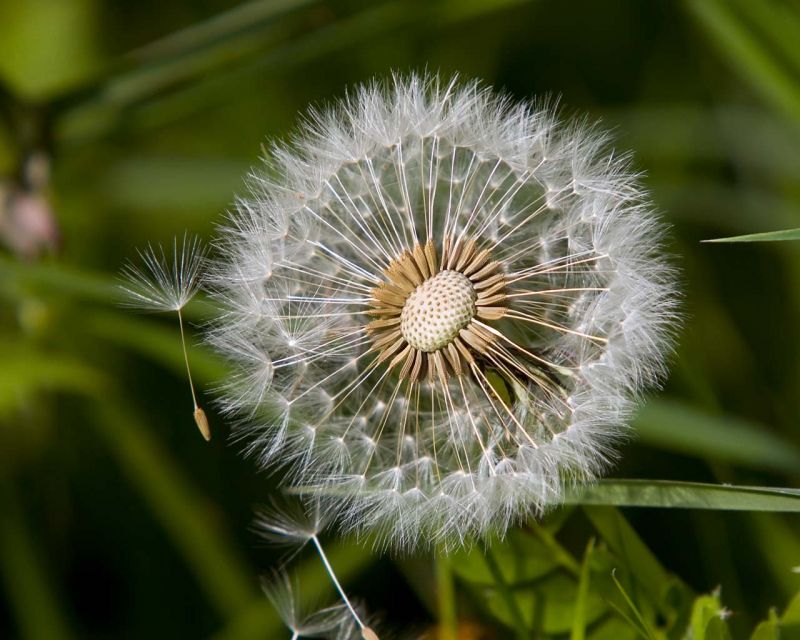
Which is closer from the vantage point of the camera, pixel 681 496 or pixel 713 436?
pixel 681 496

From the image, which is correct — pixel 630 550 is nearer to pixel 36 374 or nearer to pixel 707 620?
pixel 707 620

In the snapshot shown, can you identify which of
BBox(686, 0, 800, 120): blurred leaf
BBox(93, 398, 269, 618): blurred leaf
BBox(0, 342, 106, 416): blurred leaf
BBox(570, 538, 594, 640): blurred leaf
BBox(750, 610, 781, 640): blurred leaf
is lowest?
BBox(750, 610, 781, 640): blurred leaf

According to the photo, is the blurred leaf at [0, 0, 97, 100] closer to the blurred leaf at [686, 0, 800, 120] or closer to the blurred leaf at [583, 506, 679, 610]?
the blurred leaf at [686, 0, 800, 120]

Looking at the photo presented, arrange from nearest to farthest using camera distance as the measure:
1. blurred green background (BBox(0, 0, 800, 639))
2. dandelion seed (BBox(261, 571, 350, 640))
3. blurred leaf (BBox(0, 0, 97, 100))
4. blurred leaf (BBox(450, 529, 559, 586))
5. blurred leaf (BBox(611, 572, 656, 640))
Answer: blurred leaf (BBox(611, 572, 656, 640))
blurred leaf (BBox(450, 529, 559, 586))
dandelion seed (BBox(261, 571, 350, 640))
blurred green background (BBox(0, 0, 800, 639))
blurred leaf (BBox(0, 0, 97, 100))

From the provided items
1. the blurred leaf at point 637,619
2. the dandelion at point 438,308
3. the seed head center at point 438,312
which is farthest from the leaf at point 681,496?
the seed head center at point 438,312

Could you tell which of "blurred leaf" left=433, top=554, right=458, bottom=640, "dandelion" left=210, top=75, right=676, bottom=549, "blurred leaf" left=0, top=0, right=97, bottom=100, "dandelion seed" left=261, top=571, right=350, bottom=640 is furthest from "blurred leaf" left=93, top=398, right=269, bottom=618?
"blurred leaf" left=0, top=0, right=97, bottom=100

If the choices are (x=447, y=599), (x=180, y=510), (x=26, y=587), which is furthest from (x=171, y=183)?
(x=447, y=599)

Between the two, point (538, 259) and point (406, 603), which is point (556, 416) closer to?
point (538, 259)
